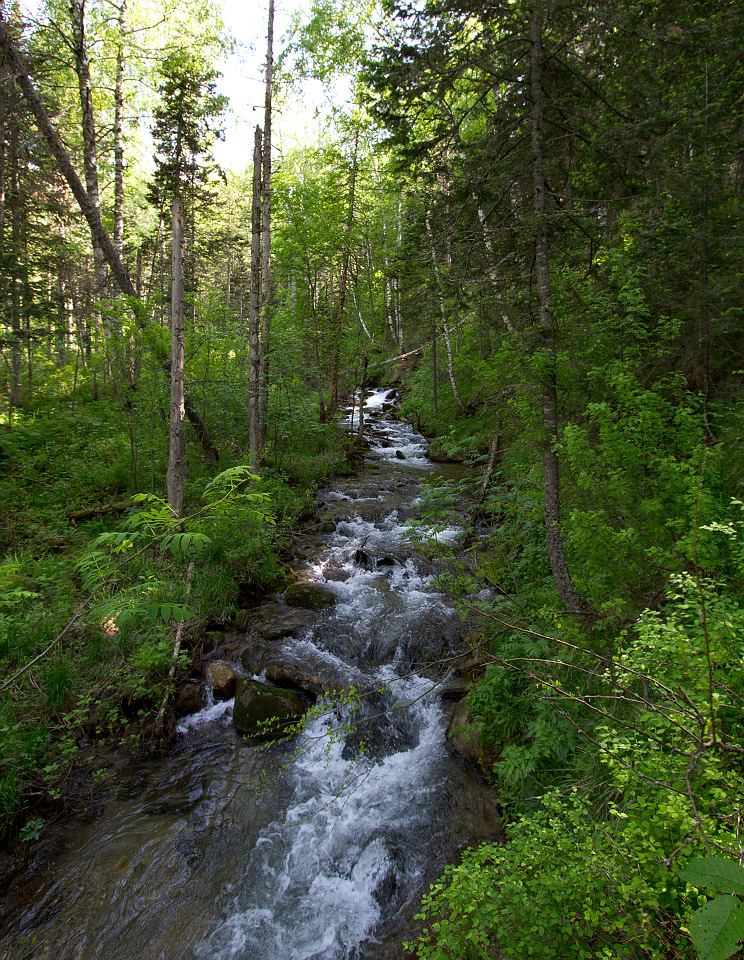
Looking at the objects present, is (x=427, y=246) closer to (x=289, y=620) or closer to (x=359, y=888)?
(x=289, y=620)

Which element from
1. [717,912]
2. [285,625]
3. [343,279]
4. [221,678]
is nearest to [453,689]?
[285,625]

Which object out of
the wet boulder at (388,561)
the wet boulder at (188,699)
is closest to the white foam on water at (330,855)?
the wet boulder at (188,699)

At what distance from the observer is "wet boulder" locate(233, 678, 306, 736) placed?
566 centimetres

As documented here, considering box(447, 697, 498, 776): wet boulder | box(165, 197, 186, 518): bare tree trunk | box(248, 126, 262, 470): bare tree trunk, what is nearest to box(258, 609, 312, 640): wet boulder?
box(165, 197, 186, 518): bare tree trunk

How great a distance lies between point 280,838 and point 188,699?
7.45ft

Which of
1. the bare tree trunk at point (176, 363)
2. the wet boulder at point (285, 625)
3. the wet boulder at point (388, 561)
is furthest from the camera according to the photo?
the wet boulder at point (388, 561)

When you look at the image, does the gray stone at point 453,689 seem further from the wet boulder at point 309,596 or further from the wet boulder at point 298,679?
the wet boulder at point 309,596

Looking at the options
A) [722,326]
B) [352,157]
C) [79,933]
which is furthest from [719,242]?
[352,157]

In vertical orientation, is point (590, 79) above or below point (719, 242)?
above

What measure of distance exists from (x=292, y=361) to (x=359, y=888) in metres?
12.4

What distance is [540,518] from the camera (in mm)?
6410

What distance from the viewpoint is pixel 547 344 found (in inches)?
200

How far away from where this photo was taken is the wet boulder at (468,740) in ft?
15.7

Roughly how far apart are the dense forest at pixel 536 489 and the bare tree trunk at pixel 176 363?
0.05 metres
